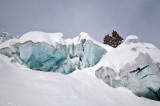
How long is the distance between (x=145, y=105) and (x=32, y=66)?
56.8ft

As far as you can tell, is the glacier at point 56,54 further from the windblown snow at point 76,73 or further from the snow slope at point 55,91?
the snow slope at point 55,91

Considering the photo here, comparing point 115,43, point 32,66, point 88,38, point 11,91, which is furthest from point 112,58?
point 115,43

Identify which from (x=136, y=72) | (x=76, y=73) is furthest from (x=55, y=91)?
(x=136, y=72)

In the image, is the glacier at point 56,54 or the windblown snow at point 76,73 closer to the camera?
the windblown snow at point 76,73

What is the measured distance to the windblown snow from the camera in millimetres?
15523

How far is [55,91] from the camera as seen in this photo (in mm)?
16391

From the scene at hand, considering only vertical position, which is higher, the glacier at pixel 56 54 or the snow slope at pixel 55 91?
the glacier at pixel 56 54

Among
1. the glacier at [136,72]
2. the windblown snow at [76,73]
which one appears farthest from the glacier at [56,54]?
the glacier at [136,72]

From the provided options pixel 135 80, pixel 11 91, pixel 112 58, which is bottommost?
pixel 11 91

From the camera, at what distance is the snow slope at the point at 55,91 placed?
13696 millimetres

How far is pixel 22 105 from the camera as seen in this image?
39.6 ft

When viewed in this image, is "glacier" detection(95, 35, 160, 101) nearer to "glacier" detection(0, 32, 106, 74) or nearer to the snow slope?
the snow slope

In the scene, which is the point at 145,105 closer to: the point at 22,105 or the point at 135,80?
the point at 135,80

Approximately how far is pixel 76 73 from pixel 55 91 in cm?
937
